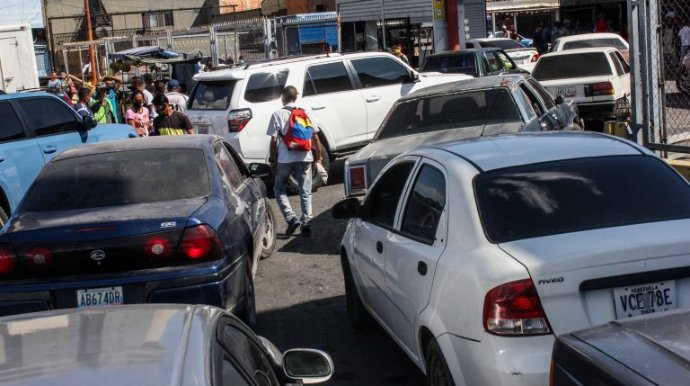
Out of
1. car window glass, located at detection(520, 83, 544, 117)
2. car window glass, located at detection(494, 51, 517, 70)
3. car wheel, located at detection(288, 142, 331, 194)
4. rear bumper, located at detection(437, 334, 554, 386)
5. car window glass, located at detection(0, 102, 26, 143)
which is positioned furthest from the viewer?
car window glass, located at detection(494, 51, 517, 70)

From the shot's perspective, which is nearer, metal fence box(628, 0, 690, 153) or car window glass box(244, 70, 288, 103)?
metal fence box(628, 0, 690, 153)

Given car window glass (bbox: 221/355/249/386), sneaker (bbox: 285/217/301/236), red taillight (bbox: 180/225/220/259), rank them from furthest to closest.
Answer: sneaker (bbox: 285/217/301/236) < red taillight (bbox: 180/225/220/259) < car window glass (bbox: 221/355/249/386)

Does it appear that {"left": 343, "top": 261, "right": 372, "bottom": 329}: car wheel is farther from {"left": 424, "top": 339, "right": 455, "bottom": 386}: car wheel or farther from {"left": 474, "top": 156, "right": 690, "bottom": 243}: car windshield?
{"left": 474, "top": 156, "right": 690, "bottom": 243}: car windshield

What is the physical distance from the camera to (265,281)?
863 cm

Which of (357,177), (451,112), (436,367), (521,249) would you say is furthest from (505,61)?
(521,249)

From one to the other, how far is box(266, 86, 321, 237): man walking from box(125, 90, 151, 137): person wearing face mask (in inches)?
229

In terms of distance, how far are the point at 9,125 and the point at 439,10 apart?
14.4m

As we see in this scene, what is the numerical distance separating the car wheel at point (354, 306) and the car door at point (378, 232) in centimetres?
29

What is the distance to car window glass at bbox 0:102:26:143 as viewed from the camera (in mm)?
10641

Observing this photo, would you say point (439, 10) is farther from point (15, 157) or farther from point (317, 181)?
point (15, 157)

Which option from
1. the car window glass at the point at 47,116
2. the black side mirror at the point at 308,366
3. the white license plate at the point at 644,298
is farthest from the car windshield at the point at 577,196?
the car window glass at the point at 47,116

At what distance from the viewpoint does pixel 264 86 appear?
42.8 feet

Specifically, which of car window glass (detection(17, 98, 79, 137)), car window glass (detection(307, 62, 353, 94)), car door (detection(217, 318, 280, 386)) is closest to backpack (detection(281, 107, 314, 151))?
car window glass (detection(17, 98, 79, 137))

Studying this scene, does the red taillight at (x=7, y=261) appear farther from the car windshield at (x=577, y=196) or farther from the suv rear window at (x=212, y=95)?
the suv rear window at (x=212, y=95)
